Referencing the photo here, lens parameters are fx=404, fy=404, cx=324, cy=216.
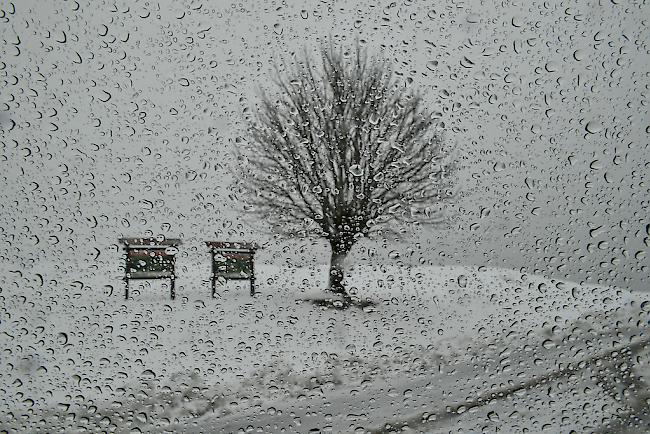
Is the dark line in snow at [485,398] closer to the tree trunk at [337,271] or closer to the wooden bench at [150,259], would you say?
the tree trunk at [337,271]

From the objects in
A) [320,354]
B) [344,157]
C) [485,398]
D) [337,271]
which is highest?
[344,157]

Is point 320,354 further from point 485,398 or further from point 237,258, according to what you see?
point 485,398

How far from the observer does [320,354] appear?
6.09 ft

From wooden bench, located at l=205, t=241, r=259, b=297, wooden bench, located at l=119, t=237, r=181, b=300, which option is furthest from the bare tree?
wooden bench, located at l=119, t=237, r=181, b=300

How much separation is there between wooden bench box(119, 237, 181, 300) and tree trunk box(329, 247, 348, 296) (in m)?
0.74

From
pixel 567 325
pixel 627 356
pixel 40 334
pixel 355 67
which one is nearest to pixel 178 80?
pixel 355 67

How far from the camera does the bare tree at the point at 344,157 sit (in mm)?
1969

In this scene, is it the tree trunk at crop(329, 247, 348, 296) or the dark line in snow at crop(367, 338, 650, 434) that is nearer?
the dark line in snow at crop(367, 338, 650, 434)

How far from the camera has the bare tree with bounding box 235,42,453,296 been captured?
1.97m

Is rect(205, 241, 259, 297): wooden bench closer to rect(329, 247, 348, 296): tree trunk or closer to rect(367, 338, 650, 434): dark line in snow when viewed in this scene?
rect(329, 247, 348, 296): tree trunk

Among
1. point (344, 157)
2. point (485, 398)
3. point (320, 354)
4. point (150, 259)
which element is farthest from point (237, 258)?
point (485, 398)

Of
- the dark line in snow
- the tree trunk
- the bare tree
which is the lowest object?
the dark line in snow

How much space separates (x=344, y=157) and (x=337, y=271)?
1.88ft

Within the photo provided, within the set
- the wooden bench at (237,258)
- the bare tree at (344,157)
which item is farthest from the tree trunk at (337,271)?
the wooden bench at (237,258)
